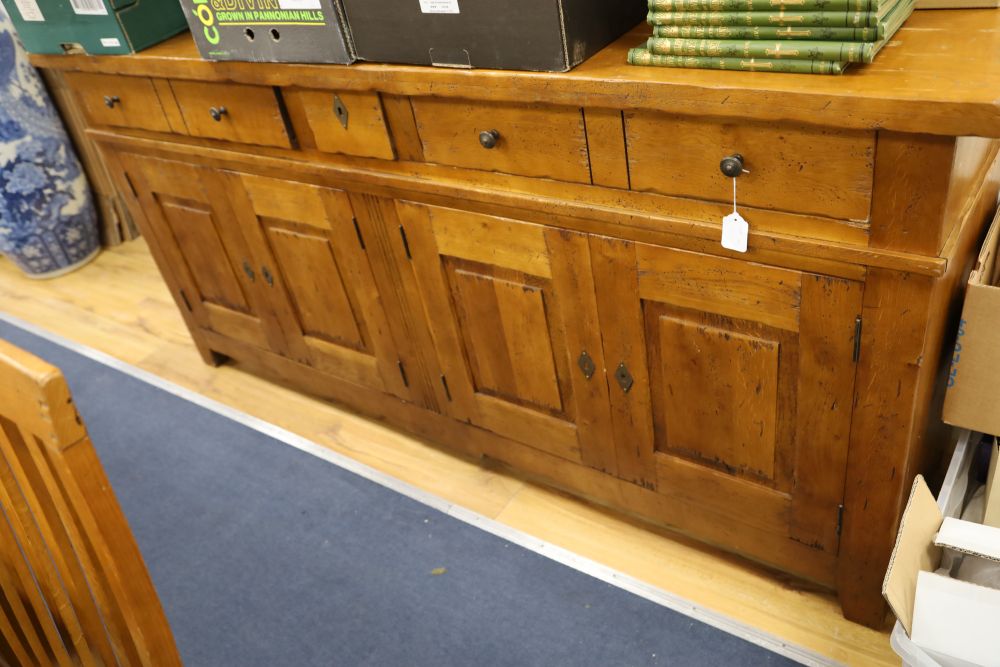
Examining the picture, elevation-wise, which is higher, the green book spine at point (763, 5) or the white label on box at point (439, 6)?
the white label on box at point (439, 6)

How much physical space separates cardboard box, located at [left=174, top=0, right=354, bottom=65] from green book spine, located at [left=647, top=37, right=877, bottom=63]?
1.79ft

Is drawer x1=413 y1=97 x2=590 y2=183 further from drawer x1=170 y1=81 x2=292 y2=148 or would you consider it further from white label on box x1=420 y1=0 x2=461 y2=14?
drawer x1=170 y1=81 x2=292 y2=148

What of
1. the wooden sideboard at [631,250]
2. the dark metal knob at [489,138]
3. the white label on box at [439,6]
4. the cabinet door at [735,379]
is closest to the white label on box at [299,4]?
the wooden sideboard at [631,250]

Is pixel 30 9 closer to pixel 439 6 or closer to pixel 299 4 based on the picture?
pixel 299 4

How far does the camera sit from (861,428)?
119 centimetres

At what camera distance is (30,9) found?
5.93 ft

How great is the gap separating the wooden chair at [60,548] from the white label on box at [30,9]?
4.36 feet

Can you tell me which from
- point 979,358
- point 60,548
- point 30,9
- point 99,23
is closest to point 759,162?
point 979,358

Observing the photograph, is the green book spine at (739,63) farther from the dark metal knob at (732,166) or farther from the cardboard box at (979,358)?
the cardboard box at (979,358)

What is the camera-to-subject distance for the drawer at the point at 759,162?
39.0 inches

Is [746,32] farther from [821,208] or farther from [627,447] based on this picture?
[627,447]

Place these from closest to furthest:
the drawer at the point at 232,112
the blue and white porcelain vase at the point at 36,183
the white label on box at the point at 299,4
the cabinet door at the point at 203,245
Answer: the white label on box at the point at 299,4 < the drawer at the point at 232,112 < the cabinet door at the point at 203,245 < the blue and white porcelain vase at the point at 36,183

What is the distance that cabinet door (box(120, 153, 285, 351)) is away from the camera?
1.90 m

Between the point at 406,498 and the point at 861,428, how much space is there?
3.41ft
